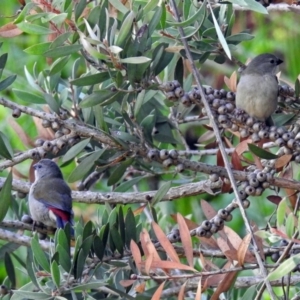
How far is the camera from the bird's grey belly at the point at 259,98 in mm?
2994

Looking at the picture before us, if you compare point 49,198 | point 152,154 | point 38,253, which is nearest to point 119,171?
point 152,154

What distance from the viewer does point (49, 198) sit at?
12.2 ft

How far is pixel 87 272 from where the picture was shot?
249cm

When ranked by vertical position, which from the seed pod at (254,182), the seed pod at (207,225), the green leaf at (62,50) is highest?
the green leaf at (62,50)

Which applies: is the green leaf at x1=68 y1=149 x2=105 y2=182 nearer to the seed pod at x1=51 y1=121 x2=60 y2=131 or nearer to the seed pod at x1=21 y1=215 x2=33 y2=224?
the seed pod at x1=51 y1=121 x2=60 y2=131

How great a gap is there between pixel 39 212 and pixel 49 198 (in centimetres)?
34

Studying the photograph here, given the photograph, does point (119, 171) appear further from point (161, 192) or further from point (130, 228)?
point (130, 228)

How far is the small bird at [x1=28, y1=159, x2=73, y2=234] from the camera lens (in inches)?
135

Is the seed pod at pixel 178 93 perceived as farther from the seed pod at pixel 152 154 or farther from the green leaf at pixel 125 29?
the green leaf at pixel 125 29

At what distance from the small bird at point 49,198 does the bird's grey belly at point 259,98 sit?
856 mm

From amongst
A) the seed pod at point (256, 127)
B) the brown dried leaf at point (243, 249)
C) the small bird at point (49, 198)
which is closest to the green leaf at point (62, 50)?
the seed pod at point (256, 127)

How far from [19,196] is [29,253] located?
0.82m

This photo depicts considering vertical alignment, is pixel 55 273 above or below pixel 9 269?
above

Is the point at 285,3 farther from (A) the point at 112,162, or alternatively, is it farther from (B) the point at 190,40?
(A) the point at 112,162
